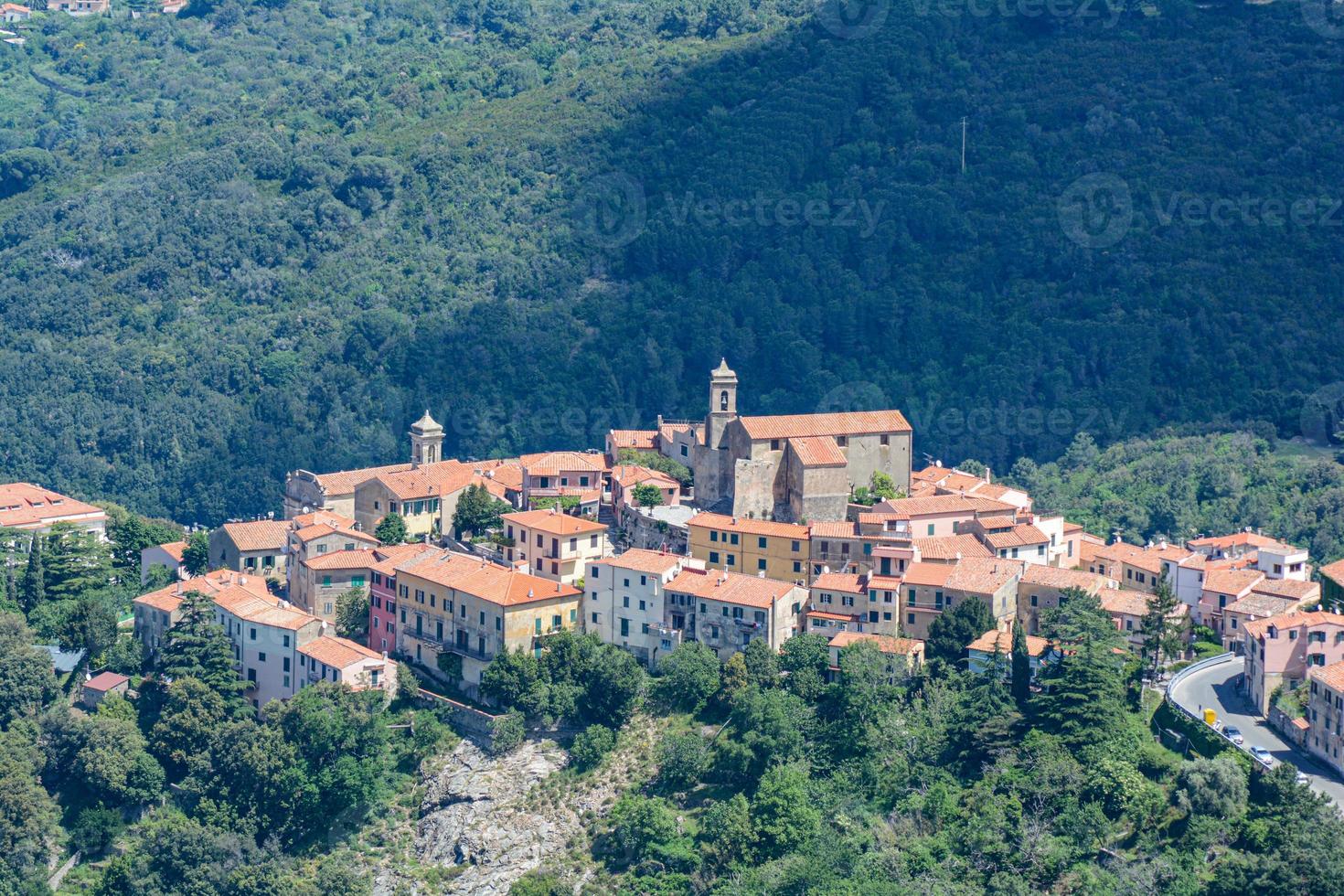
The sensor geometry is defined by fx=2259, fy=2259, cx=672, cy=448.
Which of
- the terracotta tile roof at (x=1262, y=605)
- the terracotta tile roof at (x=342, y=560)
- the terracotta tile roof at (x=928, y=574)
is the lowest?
the terracotta tile roof at (x=1262, y=605)

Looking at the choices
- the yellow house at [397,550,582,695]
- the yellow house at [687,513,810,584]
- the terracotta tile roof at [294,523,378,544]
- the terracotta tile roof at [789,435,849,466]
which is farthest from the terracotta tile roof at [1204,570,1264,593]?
the terracotta tile roof at [294,523,378,544]

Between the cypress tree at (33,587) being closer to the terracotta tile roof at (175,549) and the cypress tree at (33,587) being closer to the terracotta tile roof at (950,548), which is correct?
the terracotta tile roof at (175,549)

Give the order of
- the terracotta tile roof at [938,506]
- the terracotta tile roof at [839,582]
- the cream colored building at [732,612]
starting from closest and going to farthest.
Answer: the cream colored building at [732,612]
the terracotta tile roof at [839,582]
the terracotta tile roof at [938,506]

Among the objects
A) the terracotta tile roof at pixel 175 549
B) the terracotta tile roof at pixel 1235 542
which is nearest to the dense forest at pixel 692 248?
the terracotta tile roof at pixel 175 549

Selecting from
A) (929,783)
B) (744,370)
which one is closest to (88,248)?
(744,370)

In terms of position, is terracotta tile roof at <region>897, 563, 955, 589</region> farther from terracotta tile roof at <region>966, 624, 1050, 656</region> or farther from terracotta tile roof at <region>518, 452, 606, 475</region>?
terracotta tile roof at <region>518, 452, 606, 475</region>

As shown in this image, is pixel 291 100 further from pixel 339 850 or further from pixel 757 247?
pixel 339 850
